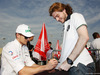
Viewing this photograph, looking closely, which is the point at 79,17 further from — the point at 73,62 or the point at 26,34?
the point at 26,34

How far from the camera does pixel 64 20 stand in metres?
1.87

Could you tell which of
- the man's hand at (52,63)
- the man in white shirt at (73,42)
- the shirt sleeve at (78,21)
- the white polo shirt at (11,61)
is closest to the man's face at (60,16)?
the man in white shirt at (73,42)

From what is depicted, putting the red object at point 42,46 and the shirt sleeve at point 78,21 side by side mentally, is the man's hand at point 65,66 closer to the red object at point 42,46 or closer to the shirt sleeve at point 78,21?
the shirt sleeve at point 78,21

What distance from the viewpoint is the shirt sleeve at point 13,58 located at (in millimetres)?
2082

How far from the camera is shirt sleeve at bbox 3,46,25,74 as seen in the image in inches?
82.0

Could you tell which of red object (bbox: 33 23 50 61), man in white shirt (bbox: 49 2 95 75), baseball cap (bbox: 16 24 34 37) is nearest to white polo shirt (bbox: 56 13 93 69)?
man in white shirt (bbox: 49 2 95 75)

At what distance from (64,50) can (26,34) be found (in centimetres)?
93

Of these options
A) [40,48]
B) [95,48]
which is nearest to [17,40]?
[40,48]

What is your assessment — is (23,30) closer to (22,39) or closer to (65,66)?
(22,39)

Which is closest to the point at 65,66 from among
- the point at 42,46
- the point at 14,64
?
the point at 14,64

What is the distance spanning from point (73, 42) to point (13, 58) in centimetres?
104

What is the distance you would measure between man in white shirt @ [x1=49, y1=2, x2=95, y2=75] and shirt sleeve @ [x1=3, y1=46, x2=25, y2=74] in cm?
76

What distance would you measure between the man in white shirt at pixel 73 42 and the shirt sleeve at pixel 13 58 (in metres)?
0.76

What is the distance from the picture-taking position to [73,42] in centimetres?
171
